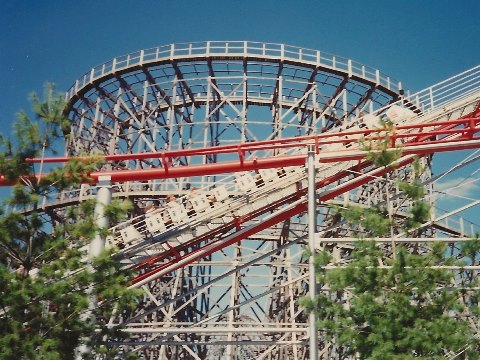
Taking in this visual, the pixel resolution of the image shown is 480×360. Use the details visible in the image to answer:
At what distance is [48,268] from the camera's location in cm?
596

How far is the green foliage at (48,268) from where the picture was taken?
5.68 meters

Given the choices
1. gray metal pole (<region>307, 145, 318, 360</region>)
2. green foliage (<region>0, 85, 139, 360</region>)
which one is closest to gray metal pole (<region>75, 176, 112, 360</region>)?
green foliage (<region>0, 85, 139, 360</region>)

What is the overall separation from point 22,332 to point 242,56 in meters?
12.3

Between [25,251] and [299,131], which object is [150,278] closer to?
[25,251]

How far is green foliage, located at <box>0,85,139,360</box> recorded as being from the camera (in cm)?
568

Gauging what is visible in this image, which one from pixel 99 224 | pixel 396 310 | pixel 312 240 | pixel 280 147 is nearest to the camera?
pixel 396 310

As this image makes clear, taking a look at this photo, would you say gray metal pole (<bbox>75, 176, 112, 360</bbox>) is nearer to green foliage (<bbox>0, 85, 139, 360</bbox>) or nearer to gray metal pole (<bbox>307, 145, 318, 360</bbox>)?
green foliage (<bbox>0, 85, 139, 360</bbox>)

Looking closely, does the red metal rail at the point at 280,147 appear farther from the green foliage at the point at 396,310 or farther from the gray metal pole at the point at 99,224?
the green foliage at the point at 396,310

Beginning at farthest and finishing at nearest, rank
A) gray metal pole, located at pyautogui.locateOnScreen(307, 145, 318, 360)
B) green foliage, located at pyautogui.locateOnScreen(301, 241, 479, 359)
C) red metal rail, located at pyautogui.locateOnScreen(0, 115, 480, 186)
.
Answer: red metal rail, located at pyautogui.locateOnScreen(0, 115, 480, 186) → gray metal pole, located at pyautogui.locateOnScreen(307, 145, 318, 360) → green foliage, located at pyautogui.locateOnScreen(301, 241, 479, 359)

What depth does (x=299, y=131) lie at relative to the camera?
16.9 m

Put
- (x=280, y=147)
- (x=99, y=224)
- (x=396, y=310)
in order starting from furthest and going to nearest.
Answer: (x=280, y=147), (x=99, y=224), (x=396, y=310)

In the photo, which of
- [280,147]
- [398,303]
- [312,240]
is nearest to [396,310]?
[398,303]

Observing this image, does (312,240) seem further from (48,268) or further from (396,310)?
(48,268)

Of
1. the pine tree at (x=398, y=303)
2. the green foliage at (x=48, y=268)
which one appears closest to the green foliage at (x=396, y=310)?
the pine tree at (x=398, y=303)
